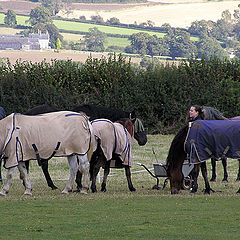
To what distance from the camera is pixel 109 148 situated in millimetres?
13508

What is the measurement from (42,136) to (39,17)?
146876 millimetres

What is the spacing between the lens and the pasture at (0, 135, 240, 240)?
847 cm

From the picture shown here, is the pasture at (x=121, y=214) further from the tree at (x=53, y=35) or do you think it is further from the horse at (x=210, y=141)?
the tree at (x=53, y=35)

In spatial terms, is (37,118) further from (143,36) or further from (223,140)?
(143,36)

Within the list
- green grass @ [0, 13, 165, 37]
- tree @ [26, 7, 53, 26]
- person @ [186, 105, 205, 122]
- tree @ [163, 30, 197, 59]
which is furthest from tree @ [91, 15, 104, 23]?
person @ [186, 105, 205, 122]

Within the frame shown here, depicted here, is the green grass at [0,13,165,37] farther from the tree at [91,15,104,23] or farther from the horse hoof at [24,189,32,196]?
the horse hoof at [24,189,32,196]

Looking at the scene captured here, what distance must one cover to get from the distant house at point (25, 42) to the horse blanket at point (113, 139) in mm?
112633

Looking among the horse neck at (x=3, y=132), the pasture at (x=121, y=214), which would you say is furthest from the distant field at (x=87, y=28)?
the horse neck at (x=3, y=132)

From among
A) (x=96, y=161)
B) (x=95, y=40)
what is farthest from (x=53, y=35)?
(x=96, y=161)

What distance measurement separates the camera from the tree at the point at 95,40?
13112 cm

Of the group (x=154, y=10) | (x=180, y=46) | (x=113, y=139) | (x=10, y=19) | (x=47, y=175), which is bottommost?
(x=180, y=46)

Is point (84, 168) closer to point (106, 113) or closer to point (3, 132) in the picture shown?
point (3, 132)

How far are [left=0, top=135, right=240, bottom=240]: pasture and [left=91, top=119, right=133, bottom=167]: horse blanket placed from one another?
0.79m

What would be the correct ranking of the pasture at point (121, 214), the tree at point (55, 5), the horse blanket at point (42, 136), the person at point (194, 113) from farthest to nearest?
the tree at point (55, 5)
the person at point (194, 113)
the horse blanket at point (42, 136)
the pasture at point (121, 214)
